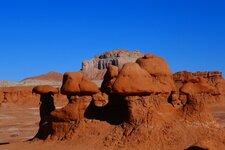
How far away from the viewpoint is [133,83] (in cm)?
981

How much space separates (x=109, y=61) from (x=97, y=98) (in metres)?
71.3

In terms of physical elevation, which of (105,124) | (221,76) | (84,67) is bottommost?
(105,124)

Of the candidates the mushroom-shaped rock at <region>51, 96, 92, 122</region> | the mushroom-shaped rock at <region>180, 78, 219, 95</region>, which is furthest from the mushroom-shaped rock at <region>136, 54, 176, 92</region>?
the mushroom-shaped rock at <region>51, 96, 92, 122</region>

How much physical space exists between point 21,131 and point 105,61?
68.3m

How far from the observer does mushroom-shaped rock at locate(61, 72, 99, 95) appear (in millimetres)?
11453

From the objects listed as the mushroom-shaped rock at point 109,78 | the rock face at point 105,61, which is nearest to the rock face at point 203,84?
the mushroom-shaped rock at point 109,78

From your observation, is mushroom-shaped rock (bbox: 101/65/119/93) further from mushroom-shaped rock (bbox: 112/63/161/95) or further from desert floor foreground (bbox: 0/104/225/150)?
desert floor foreground (bbox: 0/104/225/150)

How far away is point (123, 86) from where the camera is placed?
9.82 m

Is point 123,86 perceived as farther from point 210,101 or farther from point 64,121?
point 210,101

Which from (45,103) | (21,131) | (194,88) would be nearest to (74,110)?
(45,103)

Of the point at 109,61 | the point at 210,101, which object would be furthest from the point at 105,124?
the point at 109,61

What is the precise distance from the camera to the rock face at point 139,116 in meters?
9.24

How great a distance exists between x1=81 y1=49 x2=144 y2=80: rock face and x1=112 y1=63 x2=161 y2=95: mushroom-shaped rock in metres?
70.2

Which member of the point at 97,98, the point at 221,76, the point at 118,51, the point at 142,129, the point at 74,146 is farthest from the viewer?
the point at 118,51
